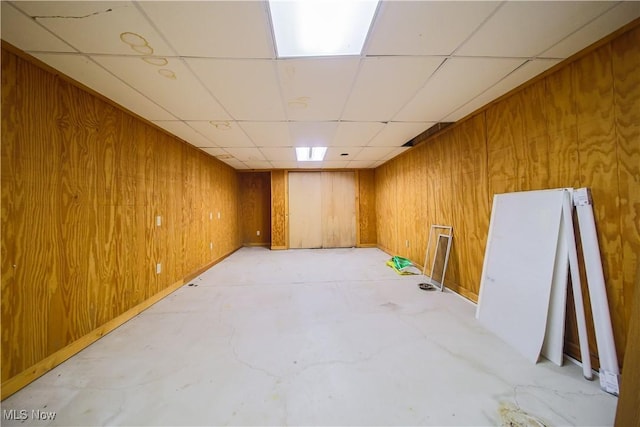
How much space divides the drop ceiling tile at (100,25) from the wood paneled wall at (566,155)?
9.82ft

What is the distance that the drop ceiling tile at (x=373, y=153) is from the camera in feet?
14.4

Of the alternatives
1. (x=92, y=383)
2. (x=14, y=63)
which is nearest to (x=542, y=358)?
(x=92, y=383)

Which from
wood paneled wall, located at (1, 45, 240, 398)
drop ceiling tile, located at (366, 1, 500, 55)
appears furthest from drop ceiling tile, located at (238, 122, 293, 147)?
drop ceiling tile, located at (366, 1, 500, 55)

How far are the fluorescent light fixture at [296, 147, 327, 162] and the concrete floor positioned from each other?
9.23ft

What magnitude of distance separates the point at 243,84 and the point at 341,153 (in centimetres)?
289

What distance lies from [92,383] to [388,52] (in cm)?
313

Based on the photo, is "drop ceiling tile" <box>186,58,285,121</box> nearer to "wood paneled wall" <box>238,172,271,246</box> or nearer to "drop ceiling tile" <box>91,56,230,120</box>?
"drop ceiling tile" <box>91,56,230,120</box>

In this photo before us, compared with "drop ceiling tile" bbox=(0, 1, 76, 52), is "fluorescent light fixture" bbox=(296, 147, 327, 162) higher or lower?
higher

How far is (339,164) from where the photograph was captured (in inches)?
230

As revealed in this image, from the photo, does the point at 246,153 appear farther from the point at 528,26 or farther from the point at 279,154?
the point at 528,26

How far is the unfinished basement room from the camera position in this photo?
1.35 m

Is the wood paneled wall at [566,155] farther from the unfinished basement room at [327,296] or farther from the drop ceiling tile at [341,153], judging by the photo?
the drop ceiling tile at [341,153]

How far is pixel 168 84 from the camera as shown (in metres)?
2.01

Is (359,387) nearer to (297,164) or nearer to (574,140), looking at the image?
(574,140)
